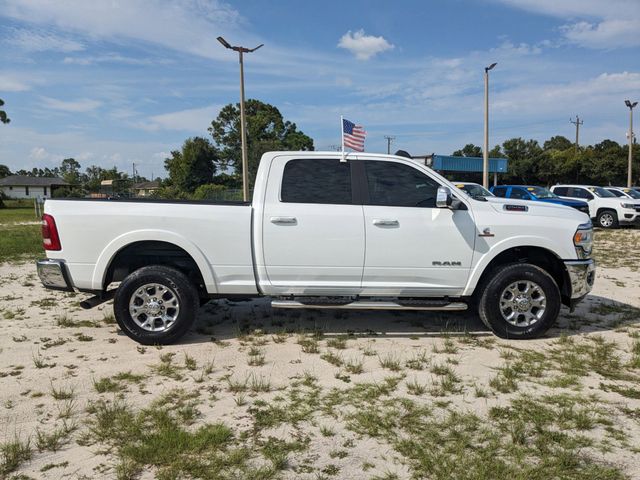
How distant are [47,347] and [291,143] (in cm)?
6069

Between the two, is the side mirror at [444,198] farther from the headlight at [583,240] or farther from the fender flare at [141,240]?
the fender flare at [141,240]

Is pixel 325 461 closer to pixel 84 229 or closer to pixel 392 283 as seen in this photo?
pixel 392 283

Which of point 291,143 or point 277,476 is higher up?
point 291,143

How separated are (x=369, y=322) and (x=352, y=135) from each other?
3.77m

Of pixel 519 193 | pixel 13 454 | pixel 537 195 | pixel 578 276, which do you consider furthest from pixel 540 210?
pixel 519 193

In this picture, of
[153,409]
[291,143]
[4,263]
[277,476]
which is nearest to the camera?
[277,476]

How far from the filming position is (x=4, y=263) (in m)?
10.9

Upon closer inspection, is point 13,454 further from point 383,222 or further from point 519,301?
point 519,301

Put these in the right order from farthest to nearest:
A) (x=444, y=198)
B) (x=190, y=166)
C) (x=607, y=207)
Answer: (x=190, y=166)
(x=607, y=207)
(x=444, y=198)

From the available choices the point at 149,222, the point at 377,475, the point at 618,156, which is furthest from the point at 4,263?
the point at 618,156

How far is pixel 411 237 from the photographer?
5246 millimetres

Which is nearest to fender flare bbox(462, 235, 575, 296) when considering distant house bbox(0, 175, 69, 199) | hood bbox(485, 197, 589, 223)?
hood bbox(485, 197, 589, 223)

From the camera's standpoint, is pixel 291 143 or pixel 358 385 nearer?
pixel 358 385

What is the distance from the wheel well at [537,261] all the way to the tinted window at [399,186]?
98 cm
